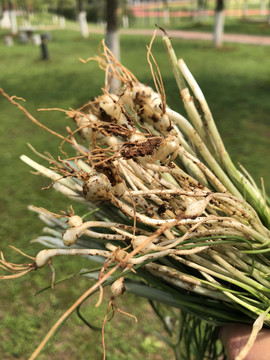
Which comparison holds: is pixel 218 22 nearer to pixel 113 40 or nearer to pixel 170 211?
pixel 113 40

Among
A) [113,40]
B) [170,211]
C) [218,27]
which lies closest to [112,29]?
[113,40]

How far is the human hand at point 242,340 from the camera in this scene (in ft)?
4.32

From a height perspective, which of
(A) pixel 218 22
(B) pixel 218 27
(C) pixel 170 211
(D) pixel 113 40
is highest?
(A) pixel 218 22

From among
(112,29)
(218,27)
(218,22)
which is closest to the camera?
(112,29)

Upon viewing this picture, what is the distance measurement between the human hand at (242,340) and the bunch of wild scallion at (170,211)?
4 centimetres

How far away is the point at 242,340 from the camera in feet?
4.61

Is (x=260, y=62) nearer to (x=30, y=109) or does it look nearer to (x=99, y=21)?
(x=30, y=109)

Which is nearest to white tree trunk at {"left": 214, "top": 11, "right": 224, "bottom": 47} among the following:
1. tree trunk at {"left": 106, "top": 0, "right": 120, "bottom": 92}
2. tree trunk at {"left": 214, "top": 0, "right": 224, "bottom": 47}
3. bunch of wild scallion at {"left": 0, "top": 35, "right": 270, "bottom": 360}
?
tree trunk at {"left": 214, "top": 0, "right": 224, "bottom": 47}

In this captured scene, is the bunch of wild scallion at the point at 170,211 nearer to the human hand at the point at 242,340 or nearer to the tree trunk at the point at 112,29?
the human hand at the point at 242,340

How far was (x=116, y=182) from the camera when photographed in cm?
120

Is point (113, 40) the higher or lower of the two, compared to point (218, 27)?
lower

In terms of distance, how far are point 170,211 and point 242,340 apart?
56 cm

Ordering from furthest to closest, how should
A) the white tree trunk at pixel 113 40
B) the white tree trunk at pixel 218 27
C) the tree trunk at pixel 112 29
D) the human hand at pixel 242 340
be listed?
the white tree trunk at pixel 218 27
the white tree trunk at pixel 113 40
the tree trunk at pixel 112 29
the human hand at pixel 242 340

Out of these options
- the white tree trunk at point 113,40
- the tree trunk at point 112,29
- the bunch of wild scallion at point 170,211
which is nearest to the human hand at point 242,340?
the bunch of wild scallion at point 170,211
